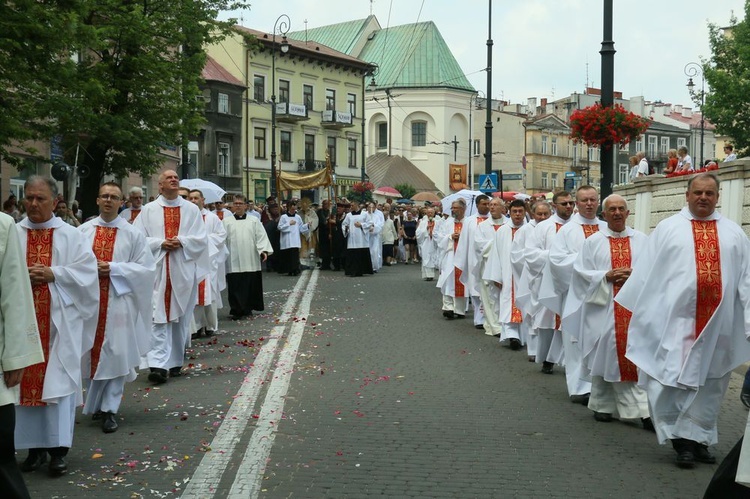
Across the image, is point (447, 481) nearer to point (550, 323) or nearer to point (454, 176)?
point (550, 323)

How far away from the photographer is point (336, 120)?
68125mm

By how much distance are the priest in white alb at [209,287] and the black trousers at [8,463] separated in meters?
8.23

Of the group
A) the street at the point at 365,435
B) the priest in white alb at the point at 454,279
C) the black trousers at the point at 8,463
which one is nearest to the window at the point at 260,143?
the priest in white alb at the point at 454,279

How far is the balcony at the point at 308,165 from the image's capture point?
65688mm

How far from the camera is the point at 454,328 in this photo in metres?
14.6

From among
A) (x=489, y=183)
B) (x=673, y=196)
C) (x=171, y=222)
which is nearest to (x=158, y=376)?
(x=171, y=222)

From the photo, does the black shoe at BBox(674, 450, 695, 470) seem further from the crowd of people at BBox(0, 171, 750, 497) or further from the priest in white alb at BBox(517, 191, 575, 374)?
the priest in white alb at BBox(517, 191, 575, 374)

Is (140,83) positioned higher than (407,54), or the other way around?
(407,54)

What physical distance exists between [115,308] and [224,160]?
53.0 meters

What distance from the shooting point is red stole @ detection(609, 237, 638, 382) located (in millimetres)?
7969

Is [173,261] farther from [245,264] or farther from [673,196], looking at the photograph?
[673,196]

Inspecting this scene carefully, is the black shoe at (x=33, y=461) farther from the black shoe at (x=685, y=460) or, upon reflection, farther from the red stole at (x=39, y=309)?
the black shoe at (x=685, y=460)

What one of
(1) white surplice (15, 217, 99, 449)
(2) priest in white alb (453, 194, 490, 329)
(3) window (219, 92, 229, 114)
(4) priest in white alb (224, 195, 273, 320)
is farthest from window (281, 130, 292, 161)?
(1) white surplice (15, 217, 99, 449)

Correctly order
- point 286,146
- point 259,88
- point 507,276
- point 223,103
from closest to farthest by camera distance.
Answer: point 507,276 < point 223,103 < point 259,88 < point 286,146
